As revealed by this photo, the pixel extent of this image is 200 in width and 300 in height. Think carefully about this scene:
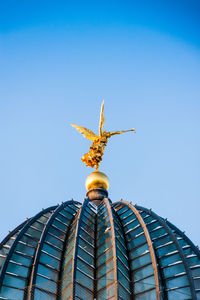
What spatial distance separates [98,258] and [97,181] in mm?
13660

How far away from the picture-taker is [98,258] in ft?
137

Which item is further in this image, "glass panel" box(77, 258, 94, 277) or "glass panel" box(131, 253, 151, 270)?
"glass panel" box(131, 253, 151, 270)

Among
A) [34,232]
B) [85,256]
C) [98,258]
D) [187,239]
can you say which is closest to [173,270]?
[98,258]

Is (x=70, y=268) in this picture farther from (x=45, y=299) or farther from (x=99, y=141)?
(x=99, y=141)

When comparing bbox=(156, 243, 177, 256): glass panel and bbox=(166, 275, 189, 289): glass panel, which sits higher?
bbox=(156, 243, 177, 256): glass panel

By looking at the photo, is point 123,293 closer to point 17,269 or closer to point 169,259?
point 169,259

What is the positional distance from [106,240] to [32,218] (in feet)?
25.1

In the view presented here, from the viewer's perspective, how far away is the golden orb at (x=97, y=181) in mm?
54281

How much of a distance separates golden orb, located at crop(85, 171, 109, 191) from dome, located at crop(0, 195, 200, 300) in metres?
5.27

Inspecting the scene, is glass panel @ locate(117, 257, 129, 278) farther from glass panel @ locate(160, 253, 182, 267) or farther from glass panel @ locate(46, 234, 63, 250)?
glass panel @ locate(46, 234, 63, 250)

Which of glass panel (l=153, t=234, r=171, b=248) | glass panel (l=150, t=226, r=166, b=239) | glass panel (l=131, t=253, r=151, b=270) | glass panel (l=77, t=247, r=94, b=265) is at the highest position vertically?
glass panel (l=150, t=226, r=166, b=239)

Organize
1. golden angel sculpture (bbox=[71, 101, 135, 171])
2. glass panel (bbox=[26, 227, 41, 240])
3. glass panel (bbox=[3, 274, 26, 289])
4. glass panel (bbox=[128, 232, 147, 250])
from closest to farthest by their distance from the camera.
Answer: glass panel (bbox=[3, 274, 26, 289]), glass panel (bbox=[128, 232, 147, 250]), glass panel (bbox=[26, 227, 41, 240]), golden angel sculpture (bbox=[71, 101, 135, 171])

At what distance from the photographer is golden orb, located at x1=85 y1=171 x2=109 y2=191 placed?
54.3 meters

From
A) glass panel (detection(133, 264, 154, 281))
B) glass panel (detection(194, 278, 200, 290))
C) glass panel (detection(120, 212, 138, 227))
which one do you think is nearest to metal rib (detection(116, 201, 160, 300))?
glass panel (detection(120, 212, 138, 227))
